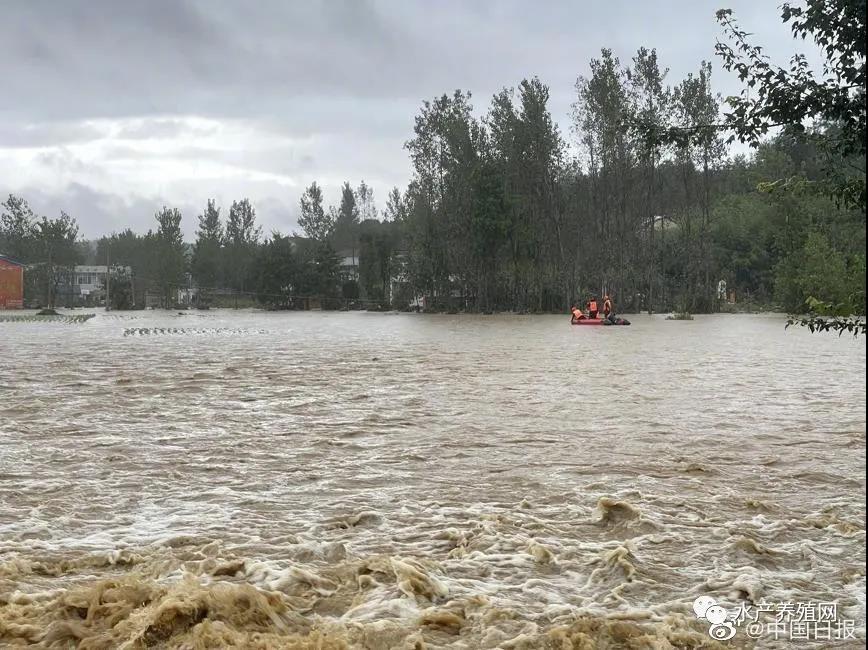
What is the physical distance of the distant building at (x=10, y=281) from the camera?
219 ft

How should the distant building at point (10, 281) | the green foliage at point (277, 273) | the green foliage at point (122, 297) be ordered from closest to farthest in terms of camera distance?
the green foliage at point (122, 297)
the distant building at point (10, 281)
the green foliage at point (277, 273)

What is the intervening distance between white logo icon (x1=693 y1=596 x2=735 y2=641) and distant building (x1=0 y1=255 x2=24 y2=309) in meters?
72.0

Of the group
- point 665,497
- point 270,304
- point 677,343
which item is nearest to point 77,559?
point 665,497

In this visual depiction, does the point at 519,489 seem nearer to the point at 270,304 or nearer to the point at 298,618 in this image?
Result: the point at 298,618

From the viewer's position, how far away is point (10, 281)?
67.1 metres

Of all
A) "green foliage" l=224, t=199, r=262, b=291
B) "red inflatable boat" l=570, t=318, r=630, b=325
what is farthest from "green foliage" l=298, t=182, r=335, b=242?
"red inflatable boat" l=570, t=318, r=630, b=325

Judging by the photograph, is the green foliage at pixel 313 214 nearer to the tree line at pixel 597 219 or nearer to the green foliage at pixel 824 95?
the tree line at pixel 597 219

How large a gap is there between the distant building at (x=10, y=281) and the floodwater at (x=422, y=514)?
2470 inches

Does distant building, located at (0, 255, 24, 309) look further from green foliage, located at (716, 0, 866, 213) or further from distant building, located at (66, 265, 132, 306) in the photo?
green foliage, located at (716, 0, 866, 213)

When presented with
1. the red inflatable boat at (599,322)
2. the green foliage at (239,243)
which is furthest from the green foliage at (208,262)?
the red inflatable boat at (599,322)

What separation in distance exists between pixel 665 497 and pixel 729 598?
69.8 inches

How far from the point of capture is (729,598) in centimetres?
361

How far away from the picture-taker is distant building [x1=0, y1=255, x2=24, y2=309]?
2630 inches

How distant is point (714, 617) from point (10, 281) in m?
72.6
